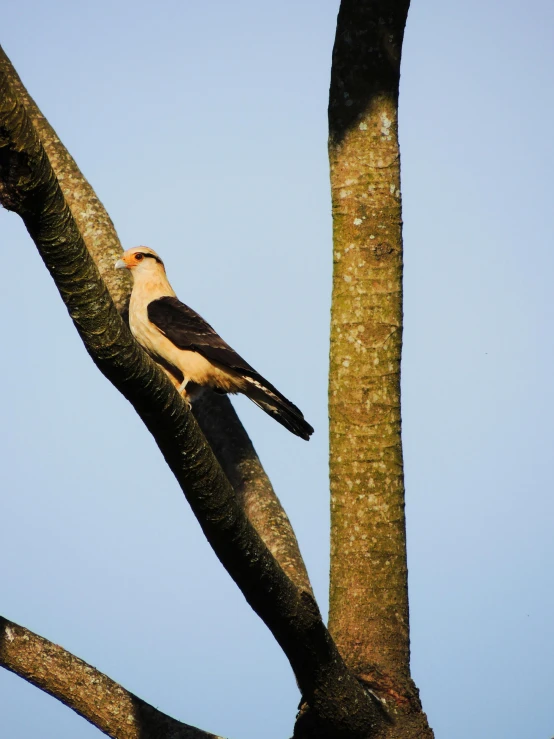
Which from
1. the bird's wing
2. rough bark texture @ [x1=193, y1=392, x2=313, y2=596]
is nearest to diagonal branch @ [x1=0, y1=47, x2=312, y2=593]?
rough bark texture @ [x1=193, y1=392, x2=313, y2=596]

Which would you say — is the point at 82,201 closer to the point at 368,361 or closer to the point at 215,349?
the point at 215,349

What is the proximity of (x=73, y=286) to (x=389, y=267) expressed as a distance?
2036 mm

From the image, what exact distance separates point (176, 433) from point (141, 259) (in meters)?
4.10

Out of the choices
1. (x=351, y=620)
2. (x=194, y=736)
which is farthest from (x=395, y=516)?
(x=194, y=736)

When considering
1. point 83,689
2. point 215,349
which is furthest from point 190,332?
point 83,689

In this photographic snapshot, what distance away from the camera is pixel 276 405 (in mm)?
5859

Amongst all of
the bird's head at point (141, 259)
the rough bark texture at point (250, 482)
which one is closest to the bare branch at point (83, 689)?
the rough bark texture at point (250, 482)

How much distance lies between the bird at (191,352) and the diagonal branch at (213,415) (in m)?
0.19

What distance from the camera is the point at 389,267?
14.2ft

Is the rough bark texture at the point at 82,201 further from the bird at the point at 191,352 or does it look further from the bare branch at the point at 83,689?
the bare branch at the point at 83,689

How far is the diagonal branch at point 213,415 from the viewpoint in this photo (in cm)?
477

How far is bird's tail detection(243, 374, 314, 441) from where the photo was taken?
559cm

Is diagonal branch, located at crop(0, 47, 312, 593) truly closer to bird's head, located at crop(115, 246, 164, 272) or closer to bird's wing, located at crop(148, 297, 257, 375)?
bird's wing, located at crop(148, 297, 257, 375)

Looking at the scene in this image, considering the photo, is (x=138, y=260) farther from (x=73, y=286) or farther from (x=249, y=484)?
(x=73, y=286)
